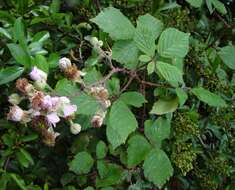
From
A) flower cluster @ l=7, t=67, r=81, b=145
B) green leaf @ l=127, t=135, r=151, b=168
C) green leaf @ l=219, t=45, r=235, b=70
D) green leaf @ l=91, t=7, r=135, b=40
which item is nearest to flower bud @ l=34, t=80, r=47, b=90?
flower cluster @ l=7, t=67, r=81, b=145

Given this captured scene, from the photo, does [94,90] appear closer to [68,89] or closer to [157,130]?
[68,89]

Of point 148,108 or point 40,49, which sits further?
point 148,108

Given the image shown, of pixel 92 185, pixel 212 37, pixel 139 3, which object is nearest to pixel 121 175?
pixel 92 185

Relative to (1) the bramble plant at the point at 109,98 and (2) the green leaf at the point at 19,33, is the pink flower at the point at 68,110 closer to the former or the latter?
(1) the bramble plant at the point at 109,98

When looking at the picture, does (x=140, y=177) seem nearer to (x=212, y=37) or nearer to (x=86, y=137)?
(x=86, y=137)

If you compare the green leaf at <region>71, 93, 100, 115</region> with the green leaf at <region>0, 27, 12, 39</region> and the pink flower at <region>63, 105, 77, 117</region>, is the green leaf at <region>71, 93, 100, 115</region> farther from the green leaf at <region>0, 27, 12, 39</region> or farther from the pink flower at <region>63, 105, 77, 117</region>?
the green leaf at <region>0, 27, 12, 39</region>

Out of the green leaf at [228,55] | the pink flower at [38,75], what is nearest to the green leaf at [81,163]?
the pink flower at [38,75]
